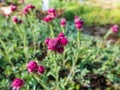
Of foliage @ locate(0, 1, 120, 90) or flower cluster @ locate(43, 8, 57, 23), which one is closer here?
flower cluster @ locate(43, 8, 57, 23)

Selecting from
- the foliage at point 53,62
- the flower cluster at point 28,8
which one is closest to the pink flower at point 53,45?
the foliage at point 53,62

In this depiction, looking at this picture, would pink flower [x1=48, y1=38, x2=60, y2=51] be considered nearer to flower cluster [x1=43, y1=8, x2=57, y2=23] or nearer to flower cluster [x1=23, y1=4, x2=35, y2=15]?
flower cluster [x1=43, y1=8, x2=57, y2=23]

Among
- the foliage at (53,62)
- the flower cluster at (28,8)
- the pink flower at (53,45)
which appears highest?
the pink flower at (53,45)

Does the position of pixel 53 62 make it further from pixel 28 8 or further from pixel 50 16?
pixel 28 8

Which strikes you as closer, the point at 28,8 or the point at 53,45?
the point at 53,45

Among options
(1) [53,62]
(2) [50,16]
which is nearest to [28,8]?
(2) [50,16]

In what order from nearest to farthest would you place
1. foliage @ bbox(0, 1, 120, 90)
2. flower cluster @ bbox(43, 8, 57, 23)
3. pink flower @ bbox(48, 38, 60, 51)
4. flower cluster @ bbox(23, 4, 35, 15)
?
pink flower @ bbox(48, 38, 60, 51) → flower cluster @ bbox(43, 8, 57, 23) → foliage @ bbox(0, 1, 120, 90) → flower cluster @ bbox(23, 4, 35, 15)

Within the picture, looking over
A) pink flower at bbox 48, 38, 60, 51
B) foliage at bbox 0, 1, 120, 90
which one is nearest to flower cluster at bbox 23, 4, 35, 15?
foliage at bbox 0, 1, 120, 90

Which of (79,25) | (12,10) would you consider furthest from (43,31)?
(79,25)

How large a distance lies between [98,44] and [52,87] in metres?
1.55

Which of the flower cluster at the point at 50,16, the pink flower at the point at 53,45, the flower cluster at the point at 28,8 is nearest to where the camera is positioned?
the pink flower at the point at 53,45

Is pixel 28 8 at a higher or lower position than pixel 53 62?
higher

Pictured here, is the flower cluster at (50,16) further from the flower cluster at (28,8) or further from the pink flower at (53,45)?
the pink flower at (53,45)

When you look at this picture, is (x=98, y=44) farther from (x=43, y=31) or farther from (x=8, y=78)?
(x=8, y=78)
